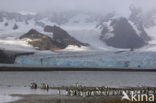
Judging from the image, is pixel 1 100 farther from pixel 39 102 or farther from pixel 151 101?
pixel 151 101

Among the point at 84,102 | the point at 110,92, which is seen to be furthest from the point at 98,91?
the point at 84,102

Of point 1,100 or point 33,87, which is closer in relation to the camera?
point 1,100

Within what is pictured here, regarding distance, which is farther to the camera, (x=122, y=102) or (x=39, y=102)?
(x=39, y=102)

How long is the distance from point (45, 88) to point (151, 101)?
39.5m

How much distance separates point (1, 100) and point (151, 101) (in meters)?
20.8

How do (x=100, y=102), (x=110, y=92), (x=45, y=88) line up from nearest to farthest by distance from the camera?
1. (x=100, y=102)
2. (x=110, y=92)
3. (x=45, y=88)

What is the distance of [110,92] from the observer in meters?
73.6

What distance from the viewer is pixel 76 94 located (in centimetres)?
6988

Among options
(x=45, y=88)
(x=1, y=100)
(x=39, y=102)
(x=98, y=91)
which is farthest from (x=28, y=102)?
(x=45, y=88)

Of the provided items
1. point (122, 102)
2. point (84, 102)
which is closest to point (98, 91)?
point (84, 102)

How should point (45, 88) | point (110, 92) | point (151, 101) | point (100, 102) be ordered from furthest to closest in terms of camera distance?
point (45, 88)
point (110, 92)
point (100, 102)
point (151, 101)

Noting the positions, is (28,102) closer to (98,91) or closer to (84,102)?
(84,102)

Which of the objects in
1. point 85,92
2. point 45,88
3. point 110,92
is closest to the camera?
point 85,92

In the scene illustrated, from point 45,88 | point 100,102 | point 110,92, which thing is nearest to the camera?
point 100,102
